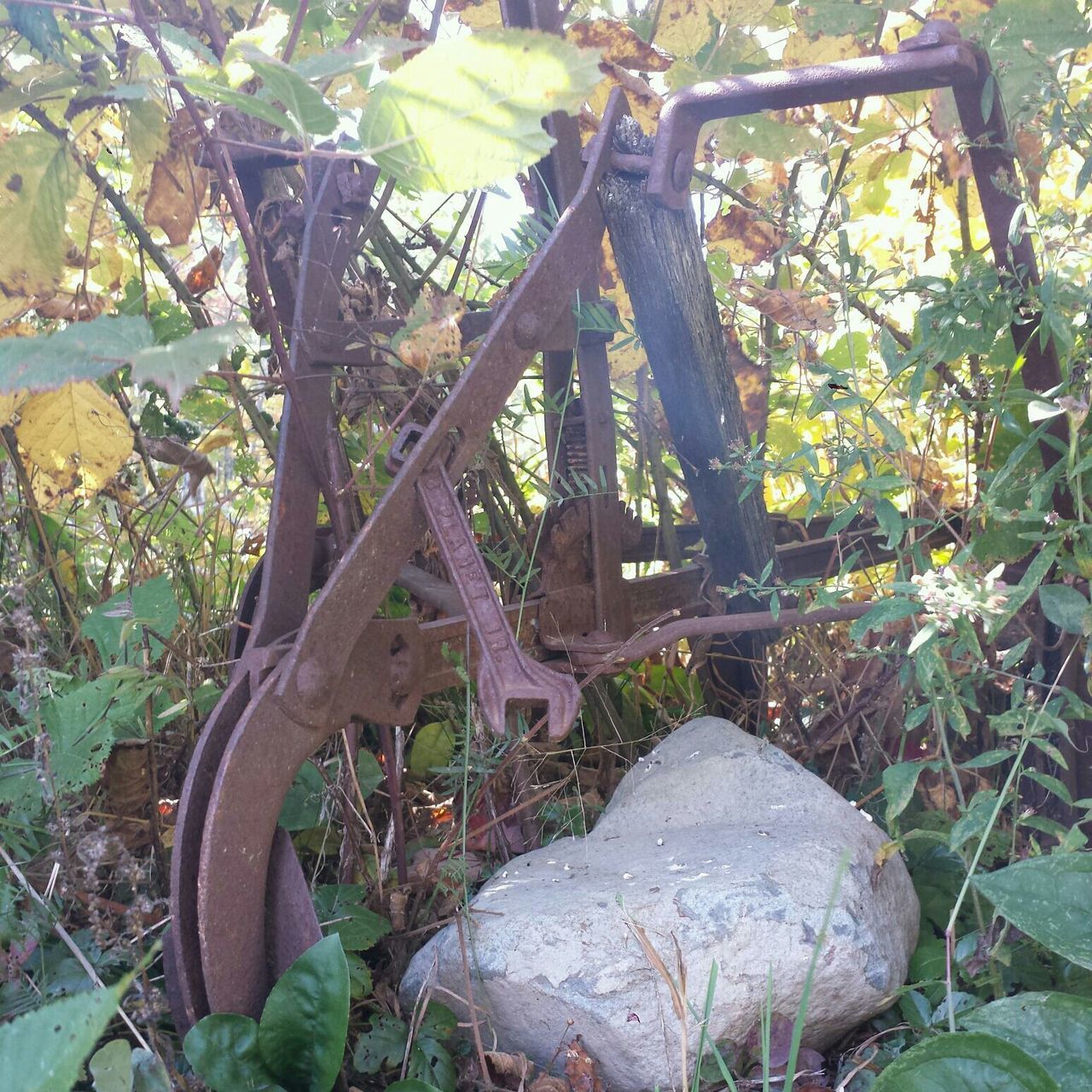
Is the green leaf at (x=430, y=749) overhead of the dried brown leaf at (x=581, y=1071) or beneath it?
overhead

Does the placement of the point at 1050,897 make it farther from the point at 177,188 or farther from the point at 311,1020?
the point at 177,188

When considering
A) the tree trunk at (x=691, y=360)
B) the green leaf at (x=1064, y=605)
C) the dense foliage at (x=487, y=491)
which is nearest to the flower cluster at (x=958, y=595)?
the dense foliage at (x=487, y=491)

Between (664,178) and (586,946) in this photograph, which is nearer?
(586,946)

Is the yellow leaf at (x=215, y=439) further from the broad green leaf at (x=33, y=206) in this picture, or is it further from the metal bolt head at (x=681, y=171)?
the metal bolt head at (x=681, y=171)

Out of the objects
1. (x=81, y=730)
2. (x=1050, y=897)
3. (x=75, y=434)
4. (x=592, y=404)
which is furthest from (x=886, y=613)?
(x=75, y=434)

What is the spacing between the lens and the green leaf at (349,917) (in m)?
1.57

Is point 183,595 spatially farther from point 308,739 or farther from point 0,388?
point 0,388

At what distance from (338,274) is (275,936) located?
1051 mm

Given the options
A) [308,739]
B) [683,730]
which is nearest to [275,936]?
[308,739]

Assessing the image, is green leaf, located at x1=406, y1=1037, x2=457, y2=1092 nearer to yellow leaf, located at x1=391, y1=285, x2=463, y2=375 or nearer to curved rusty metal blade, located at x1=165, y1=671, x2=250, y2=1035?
curved rusty metal blade, located at x1=165, y1=671, x2=250, y2=1035

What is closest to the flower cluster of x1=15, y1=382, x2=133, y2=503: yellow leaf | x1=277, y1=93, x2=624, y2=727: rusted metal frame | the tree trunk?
the tree trunk

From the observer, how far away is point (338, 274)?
174cm

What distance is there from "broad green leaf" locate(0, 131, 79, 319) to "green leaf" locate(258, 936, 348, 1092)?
3.74ft

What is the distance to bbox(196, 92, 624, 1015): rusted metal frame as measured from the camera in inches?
52.4
